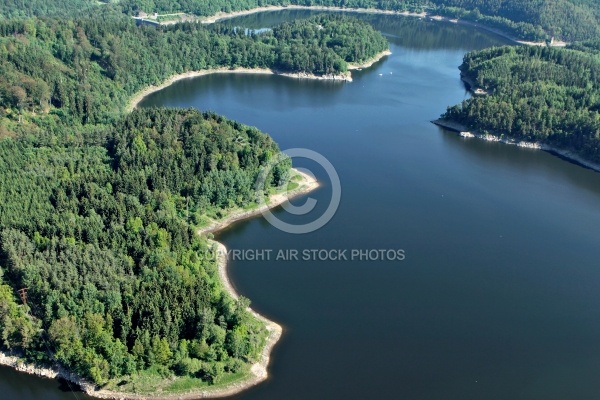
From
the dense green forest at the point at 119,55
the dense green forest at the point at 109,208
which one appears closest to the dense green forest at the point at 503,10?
the dense green forest at the point at 119,55

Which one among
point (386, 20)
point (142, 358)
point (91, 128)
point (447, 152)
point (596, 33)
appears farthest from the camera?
point (386, 20)

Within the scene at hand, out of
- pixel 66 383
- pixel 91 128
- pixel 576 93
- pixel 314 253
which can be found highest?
pixel 576 93

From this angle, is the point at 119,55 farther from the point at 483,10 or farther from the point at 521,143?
the point at 483,10

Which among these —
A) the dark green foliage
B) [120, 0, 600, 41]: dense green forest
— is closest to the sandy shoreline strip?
the dark green foliage

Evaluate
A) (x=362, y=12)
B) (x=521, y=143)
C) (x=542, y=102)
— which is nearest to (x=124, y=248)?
(x=521, y=143)

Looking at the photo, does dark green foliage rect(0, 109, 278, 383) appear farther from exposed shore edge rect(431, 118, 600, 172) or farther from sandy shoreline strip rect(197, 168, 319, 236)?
exposed shore edge rect(431, 118, 600, 172)

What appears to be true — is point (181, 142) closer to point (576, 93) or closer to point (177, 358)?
point (177, 358)

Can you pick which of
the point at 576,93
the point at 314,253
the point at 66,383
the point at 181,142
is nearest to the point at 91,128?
the point at 181,142

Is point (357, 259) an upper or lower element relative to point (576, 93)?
lower
